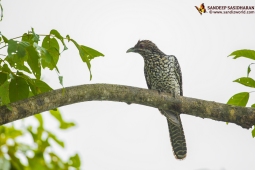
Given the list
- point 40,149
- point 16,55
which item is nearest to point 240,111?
point 40,149

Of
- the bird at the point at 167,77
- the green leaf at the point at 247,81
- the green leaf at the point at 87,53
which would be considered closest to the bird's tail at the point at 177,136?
the bird at the point at 167,77

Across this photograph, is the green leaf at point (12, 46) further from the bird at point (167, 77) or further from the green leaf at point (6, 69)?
the bird at point (167, 77)

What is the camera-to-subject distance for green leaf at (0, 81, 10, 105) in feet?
9.43

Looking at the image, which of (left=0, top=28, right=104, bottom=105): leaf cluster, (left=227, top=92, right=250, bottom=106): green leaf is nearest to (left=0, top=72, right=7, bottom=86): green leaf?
(left=0, top=28, right=104, bottom=105): leaf cluster

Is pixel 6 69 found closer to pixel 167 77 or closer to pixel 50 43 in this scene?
pixel 50 43

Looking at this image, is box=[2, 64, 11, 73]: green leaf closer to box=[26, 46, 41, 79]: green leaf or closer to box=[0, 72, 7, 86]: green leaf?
box=[0, 72, 7, 86]: green leaf

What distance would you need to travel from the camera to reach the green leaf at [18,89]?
2.78 metres

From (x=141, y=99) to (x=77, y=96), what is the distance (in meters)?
0.64

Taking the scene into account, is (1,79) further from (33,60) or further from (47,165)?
(47,165)

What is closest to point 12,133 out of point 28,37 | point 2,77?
point 2,77

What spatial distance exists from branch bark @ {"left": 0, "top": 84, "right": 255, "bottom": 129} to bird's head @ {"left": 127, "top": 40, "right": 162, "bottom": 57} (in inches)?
89.1

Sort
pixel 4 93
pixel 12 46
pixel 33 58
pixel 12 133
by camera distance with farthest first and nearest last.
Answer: pixel 12 133 → pixel 4 93 → pixel 33 58 → pixel 12 46

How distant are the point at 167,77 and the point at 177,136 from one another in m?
0.71

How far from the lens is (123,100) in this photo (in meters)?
3.61
